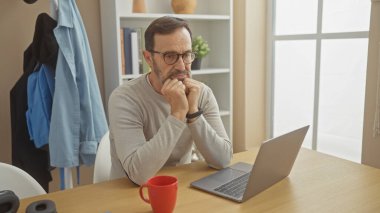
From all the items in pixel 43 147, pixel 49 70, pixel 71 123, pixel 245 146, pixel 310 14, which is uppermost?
pixel 310 14

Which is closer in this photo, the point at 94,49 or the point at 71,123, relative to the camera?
the point at 71,123

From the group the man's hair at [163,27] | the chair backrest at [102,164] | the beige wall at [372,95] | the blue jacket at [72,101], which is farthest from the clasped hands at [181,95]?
the beige wall at [372,95]

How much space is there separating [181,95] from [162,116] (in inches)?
8.1

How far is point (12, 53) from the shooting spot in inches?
95.3

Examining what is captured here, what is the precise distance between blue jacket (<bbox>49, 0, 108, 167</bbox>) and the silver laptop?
0.98 m

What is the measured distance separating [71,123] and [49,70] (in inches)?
12.5

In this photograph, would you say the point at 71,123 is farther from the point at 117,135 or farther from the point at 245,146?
the point at 245,146

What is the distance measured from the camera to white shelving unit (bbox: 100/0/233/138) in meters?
2.52

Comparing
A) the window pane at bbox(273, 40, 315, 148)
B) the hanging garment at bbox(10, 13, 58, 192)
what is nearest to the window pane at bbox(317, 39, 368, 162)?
the window pane at bbox(273, 40, 315, 148)

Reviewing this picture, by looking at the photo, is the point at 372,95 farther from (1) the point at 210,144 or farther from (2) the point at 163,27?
(2) the point at 163,27

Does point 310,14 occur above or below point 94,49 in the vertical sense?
above

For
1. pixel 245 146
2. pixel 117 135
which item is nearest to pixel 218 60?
pixel 245 146

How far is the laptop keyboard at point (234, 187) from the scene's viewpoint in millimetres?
1206

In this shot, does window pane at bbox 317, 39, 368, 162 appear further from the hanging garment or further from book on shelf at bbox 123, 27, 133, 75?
the hanging garment
